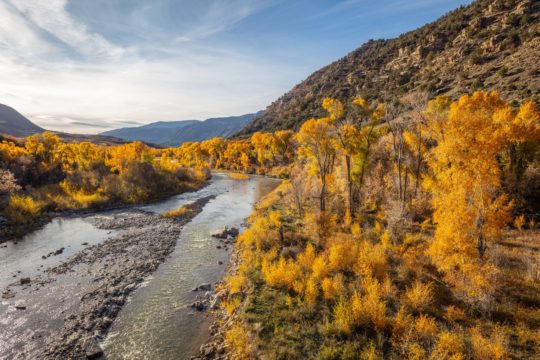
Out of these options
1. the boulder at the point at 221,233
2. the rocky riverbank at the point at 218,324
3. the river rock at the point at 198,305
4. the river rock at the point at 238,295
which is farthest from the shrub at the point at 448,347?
the boulder at the point at 221,233

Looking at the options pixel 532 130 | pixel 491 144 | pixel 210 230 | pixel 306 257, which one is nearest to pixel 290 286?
pixel 306 257

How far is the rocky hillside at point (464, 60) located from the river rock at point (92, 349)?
2614 cm

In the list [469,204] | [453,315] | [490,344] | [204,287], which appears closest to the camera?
[490,344]

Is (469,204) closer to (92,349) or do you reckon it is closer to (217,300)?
(217,300)

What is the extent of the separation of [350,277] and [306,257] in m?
2.98

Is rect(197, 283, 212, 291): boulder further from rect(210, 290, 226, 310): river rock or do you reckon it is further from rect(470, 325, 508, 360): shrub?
rect(470, 325, 508, 360): shrub

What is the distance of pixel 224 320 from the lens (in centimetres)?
1345

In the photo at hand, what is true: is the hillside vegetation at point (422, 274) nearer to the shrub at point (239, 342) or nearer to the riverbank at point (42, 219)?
the shrub at point (239, 342)

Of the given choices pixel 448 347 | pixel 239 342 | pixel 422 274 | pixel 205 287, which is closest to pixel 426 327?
pixel 448 347

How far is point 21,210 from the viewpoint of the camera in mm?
31375

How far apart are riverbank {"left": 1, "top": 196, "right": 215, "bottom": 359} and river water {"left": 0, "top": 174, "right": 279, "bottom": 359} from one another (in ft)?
0.90

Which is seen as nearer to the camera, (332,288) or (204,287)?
(332,288)

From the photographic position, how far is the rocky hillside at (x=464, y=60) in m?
55.1

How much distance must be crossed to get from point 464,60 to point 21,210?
10646cm
